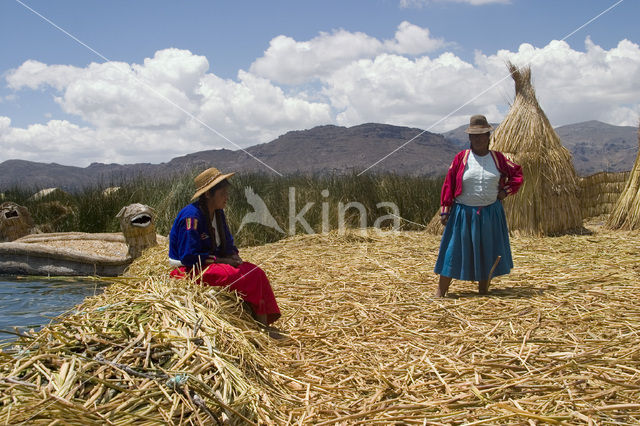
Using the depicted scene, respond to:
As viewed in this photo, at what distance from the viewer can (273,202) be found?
33.8 ft

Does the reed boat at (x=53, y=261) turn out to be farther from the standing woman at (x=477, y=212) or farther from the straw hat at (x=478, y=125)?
the straw hat at (x=478, y=125)

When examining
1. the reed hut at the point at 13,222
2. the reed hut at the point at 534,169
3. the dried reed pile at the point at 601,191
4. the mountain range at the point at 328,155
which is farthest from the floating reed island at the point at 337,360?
the mountain range at the point at 328,155

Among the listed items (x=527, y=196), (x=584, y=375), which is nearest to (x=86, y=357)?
(x=584, y=375)

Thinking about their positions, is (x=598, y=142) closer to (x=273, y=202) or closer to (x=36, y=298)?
(x=273, y=202)

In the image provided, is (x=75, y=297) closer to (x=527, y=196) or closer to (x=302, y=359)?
(x=302, y=359)

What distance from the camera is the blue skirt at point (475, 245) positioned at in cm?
442

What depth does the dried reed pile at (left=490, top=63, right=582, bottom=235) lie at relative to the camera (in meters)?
8.08

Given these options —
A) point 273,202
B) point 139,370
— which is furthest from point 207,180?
point 273,202

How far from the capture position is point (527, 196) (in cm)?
812

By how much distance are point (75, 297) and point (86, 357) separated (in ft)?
17.3

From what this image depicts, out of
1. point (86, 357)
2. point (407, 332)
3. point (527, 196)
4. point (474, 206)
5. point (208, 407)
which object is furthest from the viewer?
point (527, 196)

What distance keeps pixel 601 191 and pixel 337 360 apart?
853 cm

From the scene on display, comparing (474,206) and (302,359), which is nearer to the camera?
(302,359)

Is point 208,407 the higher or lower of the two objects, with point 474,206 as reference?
lower
